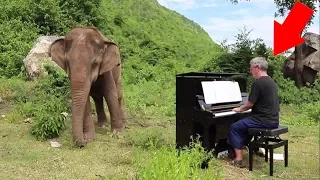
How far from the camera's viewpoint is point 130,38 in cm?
2658

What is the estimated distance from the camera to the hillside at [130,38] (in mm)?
18781

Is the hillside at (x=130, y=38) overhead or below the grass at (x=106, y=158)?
overhead

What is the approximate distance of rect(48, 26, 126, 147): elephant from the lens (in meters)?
8.67

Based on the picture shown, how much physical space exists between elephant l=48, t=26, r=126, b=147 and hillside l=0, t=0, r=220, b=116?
4288 mm

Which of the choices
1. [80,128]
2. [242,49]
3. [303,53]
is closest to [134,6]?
[242,49]

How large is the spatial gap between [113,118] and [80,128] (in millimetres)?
1587

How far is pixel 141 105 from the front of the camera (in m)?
15.5

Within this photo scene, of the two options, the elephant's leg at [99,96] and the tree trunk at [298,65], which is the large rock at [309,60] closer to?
the tree trunk at [298,65]

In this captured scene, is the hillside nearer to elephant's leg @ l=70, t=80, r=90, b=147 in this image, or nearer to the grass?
the grass

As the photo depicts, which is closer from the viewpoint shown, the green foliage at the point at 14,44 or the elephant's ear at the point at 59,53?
the elephant's ear at the point at 59,53

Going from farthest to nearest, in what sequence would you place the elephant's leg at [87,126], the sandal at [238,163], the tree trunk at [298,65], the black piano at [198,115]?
the tree trunk at [298,65], the elephant's leg at [87,126], the sandal at [238,163], the black piano at [198,115]

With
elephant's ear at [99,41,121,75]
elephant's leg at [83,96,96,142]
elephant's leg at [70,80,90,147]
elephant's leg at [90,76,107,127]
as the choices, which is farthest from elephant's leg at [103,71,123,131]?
elephant's leg at [70,80,90,147]

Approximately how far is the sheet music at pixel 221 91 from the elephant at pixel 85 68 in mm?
2353

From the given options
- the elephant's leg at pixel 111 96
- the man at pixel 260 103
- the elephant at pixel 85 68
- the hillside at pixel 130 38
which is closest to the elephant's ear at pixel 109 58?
the elephant at pixel 85 68
